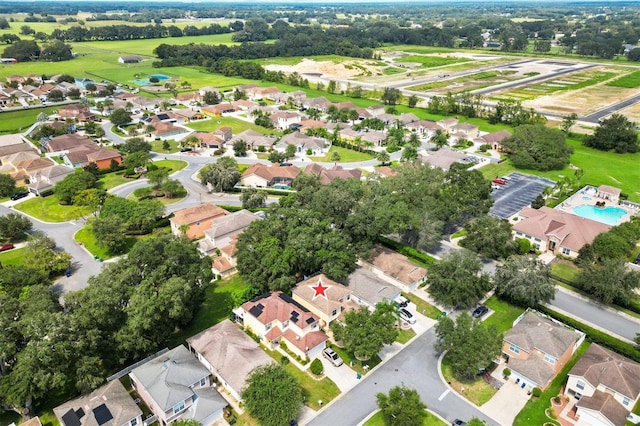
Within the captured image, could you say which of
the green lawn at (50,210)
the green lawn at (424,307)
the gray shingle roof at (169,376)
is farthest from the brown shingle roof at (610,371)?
the green lawn at (50,210)

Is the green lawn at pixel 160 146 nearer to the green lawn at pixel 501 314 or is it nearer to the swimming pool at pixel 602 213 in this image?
the green lawn at pixel 501 314

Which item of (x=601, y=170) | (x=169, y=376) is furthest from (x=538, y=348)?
(x=601, y=170)

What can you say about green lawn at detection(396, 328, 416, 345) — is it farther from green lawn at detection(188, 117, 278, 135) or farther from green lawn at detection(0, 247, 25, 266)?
green lawn at detection(188, 117, 278, 135)

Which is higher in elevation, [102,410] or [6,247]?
[102,410]

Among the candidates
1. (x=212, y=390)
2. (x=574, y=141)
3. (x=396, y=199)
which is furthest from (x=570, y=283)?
(x=574, y=141)

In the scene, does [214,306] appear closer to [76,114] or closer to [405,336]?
[405,336]

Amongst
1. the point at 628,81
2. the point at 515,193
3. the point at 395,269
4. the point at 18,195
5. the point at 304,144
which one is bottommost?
the point at 18,195
